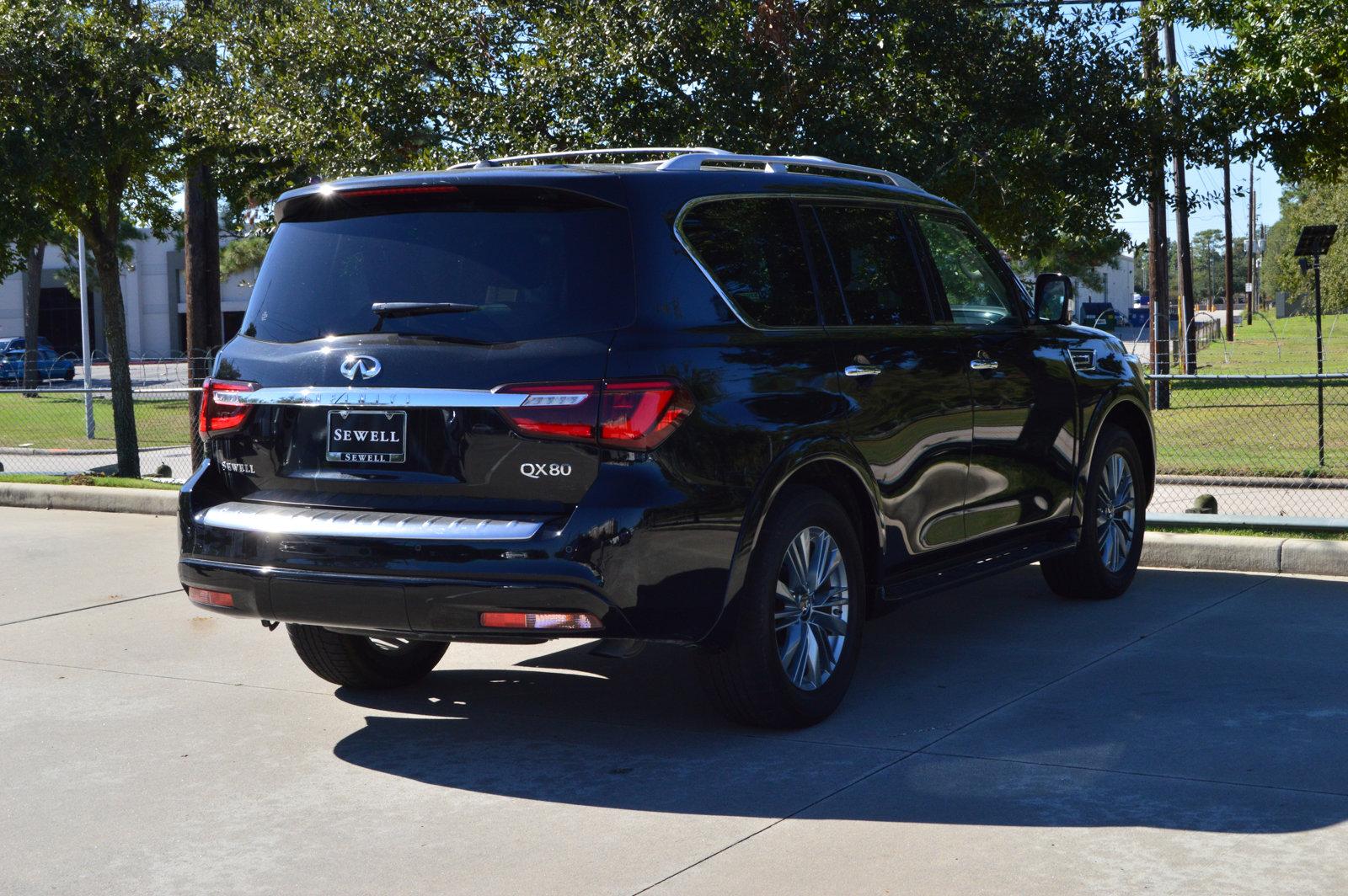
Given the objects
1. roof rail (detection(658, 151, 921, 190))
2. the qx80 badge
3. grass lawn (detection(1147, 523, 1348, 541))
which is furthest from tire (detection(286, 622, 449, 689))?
grass lawn (detection(1147, 523, 1348, 541))

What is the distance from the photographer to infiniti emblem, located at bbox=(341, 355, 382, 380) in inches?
199

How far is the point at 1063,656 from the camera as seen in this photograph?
6.71 metres

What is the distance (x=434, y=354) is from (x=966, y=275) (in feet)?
9.42

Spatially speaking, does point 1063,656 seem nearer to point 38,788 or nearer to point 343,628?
point 343,628

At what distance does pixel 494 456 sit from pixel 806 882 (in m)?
1.67

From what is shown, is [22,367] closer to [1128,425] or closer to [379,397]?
[1128,425]

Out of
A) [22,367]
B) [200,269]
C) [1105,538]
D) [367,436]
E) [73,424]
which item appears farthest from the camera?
[22,367]

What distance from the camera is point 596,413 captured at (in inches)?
189

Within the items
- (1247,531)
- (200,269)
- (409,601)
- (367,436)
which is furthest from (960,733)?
(200,269)

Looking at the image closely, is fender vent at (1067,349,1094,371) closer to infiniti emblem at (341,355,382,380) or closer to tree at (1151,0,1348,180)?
infiniti emblem at (341,355,382,380)

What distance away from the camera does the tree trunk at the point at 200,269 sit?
15.5 meters

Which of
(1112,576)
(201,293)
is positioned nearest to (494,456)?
(1112,576)

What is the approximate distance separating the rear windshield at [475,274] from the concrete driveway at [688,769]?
151 cm

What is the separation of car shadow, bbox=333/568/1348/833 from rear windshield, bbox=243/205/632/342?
1.14 meters
